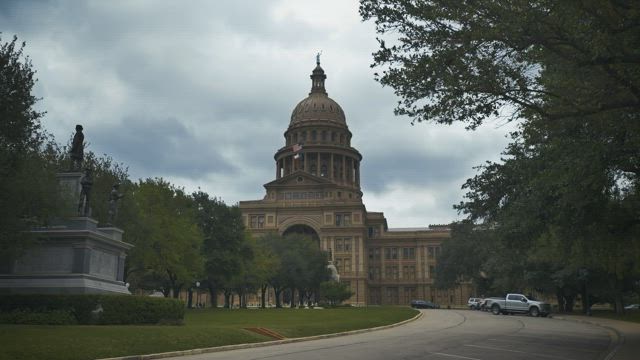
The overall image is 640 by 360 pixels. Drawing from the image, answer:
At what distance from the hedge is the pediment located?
4027 inches

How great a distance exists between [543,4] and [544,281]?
4838cm

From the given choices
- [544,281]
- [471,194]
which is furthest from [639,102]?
[544,281]

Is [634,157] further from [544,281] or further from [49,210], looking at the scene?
[544,281]

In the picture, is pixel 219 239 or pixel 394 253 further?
pixel 394 253

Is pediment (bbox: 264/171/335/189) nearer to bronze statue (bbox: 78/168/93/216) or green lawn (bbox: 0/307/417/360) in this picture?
bronze statue (bbox: 78/168/93/216)

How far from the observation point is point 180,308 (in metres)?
29.5

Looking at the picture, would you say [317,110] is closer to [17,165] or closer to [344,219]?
[344,219]

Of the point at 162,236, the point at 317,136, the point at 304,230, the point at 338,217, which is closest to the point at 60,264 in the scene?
the point at 162,236

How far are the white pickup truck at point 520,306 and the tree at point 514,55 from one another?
38.0 metres

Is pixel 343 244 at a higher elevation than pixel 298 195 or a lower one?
lower

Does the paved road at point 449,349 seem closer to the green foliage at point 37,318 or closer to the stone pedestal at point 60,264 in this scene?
the green foliage at point 37,318

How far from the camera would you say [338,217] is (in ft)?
417

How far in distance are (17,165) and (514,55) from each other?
1872cm

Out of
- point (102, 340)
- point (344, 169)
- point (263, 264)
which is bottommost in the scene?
point (102, 340)
